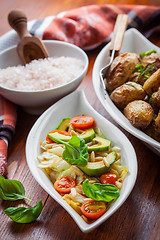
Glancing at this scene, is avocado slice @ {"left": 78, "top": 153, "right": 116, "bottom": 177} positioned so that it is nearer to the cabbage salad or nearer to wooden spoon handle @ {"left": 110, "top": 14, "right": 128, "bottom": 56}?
the cabbage salad

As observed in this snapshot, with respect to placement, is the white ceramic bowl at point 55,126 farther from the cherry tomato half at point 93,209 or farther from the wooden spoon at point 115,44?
the wooden spoon at point 115,44

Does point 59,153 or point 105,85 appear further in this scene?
point 105,85

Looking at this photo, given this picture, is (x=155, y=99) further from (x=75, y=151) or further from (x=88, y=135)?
(x=75, y=151)

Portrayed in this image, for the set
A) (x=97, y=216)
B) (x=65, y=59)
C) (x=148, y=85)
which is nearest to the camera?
(x=97, y=216)

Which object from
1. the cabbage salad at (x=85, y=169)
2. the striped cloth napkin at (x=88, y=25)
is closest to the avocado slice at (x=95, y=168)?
the cabbage salad at (x=85, y=169)

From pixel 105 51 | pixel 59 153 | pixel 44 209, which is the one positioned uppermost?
pixel 105 51

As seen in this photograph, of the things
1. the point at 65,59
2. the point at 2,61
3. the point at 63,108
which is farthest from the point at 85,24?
the point at 63,108

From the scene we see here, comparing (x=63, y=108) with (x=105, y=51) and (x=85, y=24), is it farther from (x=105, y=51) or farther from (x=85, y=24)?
(x=85, y=24)
